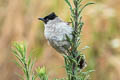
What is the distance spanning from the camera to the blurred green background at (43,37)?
2400 millimetres

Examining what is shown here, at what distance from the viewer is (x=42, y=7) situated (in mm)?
2398

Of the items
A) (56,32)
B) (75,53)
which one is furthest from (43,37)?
(75,53)

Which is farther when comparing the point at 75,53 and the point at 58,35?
the point at 58,35

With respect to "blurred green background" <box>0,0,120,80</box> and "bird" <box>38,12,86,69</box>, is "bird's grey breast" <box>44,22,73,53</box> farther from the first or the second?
"blurred green background" <box>0,0,120,80</box>

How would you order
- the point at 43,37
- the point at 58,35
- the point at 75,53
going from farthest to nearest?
the point at 43,37
the point at 58,35
the point at 75,53

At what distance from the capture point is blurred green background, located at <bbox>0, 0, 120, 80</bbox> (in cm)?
240

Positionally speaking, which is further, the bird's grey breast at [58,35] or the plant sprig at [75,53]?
the bird's grey breast at [58,35]

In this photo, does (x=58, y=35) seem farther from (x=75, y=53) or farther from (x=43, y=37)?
(x=43, y=37)

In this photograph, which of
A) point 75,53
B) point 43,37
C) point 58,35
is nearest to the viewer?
point 75,53

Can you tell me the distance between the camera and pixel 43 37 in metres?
2.45

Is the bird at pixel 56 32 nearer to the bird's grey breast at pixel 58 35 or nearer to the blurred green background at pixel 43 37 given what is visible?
the bird's grey breast at pixel 58 35

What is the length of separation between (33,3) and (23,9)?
0.10m

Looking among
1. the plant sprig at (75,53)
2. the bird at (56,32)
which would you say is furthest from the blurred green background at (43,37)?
the plant sprig at (75,53)

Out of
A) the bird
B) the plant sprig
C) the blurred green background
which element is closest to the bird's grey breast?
the bird
